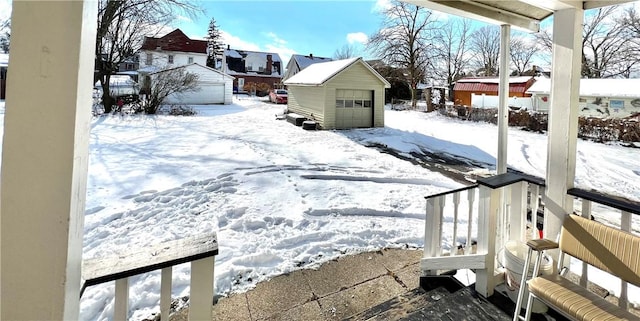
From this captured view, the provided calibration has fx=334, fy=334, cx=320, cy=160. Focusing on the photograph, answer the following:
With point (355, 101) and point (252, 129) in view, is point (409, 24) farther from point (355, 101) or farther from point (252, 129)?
point (252, 129)

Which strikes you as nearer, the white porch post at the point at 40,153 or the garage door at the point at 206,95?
the white porch post at the point at 40,153

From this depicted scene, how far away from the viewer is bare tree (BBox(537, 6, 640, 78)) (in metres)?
21.1

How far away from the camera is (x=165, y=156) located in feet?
27.0

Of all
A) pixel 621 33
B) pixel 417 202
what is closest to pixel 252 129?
pixel 417 202

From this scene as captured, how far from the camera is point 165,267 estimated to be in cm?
135

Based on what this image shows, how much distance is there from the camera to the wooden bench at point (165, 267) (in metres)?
1.29

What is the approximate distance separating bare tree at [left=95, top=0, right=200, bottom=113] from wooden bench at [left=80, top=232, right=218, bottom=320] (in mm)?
12567

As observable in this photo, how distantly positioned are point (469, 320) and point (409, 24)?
2241 cm

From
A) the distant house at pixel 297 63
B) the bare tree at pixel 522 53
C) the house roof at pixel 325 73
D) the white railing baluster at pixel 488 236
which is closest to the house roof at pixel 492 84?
the house roof at pixel 325 73

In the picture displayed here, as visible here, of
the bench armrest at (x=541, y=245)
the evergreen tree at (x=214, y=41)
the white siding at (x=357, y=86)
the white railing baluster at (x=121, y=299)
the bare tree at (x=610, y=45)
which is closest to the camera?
the white railing baluster at (x=121, y=299)

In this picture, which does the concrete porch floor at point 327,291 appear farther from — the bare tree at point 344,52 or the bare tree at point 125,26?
the bare tree at point 344,52

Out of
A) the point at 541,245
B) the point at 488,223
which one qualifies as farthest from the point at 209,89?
the point at 541,245

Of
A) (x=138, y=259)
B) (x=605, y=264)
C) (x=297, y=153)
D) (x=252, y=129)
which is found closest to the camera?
(x=138, y=259)

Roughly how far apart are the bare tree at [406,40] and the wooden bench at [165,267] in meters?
22.3
